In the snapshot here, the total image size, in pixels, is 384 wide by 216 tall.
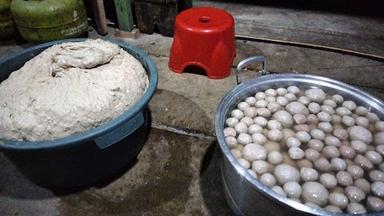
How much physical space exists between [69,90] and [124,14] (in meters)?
1.69

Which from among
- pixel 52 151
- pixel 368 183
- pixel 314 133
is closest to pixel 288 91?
pixel 314 133

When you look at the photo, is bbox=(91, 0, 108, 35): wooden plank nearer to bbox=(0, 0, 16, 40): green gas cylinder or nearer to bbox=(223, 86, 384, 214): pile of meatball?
bbox=(0, 0, 16, 40): green gas cylinder

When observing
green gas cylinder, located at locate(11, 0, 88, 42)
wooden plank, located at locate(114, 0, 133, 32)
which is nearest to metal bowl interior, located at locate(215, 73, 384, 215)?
wooden plank, located at locate(114, 0, 133, 32)

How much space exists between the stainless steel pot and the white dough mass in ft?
1.82

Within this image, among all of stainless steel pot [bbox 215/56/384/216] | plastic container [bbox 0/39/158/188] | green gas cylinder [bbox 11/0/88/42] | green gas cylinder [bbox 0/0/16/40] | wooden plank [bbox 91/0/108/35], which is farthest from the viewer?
wooden plank [bbox 91/0/108/35]

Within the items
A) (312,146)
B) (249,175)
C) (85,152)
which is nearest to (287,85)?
(312,146)

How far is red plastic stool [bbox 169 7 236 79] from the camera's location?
2.34m

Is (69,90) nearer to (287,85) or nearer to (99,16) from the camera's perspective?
(287,85)

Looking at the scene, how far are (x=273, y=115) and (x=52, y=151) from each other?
1106mm

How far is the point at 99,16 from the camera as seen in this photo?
3.06 meters

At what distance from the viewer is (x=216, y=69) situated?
97.6 inches

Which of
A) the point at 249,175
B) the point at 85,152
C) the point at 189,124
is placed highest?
the point at 249,175

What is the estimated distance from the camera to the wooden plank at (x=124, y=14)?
299 centimetres

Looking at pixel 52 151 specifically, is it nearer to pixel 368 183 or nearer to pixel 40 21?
pixel 368 183
